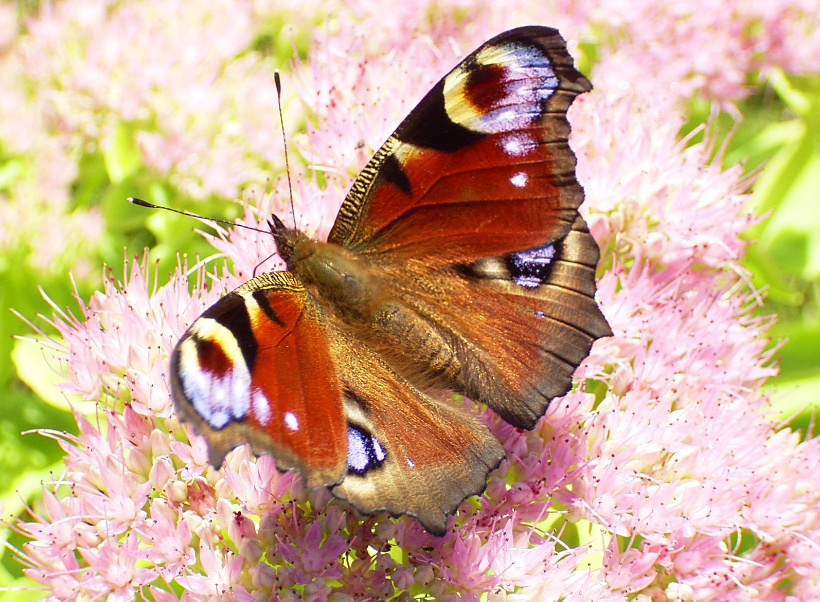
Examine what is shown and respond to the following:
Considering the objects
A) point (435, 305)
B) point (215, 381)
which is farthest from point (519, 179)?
point (215, 381)

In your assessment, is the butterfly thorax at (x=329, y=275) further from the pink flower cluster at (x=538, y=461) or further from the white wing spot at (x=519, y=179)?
the white wing spot at (x=519, y=179)

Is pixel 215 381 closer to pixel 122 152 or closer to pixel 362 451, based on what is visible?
pixel 362 451

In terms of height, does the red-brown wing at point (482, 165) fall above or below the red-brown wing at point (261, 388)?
above

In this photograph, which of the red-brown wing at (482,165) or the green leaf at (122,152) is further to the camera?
the green leaf at (122,152)

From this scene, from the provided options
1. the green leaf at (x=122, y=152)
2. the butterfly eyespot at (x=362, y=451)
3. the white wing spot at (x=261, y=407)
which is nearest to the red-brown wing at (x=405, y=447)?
the butterfly eyespot at (x=362, y=451)

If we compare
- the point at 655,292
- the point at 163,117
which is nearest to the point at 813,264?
the point at 655,292

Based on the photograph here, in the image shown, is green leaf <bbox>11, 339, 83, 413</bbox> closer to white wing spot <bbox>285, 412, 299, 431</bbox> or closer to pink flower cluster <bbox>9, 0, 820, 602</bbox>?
pink flower cluster <bbox>9, 0, 820, 602</bbox>

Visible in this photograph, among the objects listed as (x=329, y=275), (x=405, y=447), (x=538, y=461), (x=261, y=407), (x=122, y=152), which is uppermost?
(x=122, y=152)
